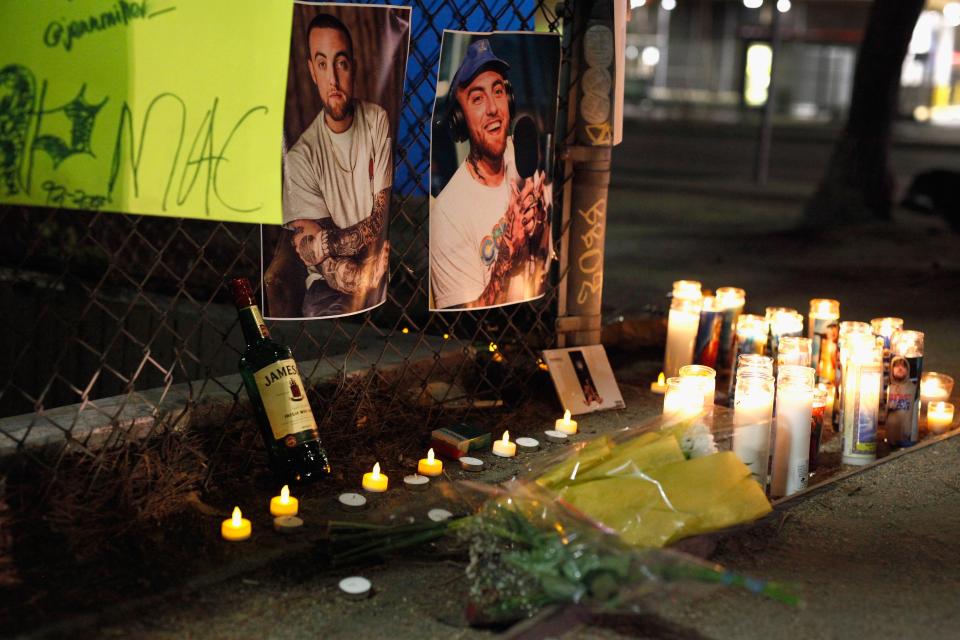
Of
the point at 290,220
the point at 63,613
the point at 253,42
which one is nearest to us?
the point at 63,613

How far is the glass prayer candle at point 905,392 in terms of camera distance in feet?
14.6

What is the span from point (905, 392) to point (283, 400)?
2601 millimetres

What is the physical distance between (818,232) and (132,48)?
9.77 meters

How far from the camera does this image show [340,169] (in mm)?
3734

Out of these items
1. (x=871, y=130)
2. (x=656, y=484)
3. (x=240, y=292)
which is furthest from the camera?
(x=871, y=130)

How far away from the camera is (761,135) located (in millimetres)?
16734

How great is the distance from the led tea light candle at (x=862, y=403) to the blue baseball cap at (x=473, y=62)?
1.91 meters

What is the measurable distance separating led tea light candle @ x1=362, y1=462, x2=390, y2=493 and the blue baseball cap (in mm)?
1511

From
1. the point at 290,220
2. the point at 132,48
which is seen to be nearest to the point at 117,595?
the point at 290,220

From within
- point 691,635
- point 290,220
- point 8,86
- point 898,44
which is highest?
point 898,44

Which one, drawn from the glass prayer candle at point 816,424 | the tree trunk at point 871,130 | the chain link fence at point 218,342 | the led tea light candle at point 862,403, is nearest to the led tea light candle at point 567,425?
the chain link fence at point 218,342

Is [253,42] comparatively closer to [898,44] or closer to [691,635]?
[691,635]

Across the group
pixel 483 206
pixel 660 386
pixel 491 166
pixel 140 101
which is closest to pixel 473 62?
pixel 491 166

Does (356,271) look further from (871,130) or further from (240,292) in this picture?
(871,130)
